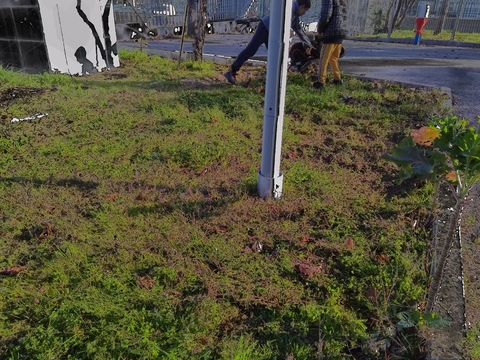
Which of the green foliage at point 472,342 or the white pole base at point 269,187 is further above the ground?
the white pole base at point 269,187

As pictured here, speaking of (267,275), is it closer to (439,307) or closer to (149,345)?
(149,345)

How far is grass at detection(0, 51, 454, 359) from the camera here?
6.26 feet

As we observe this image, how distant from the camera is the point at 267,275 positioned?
7.60 feet

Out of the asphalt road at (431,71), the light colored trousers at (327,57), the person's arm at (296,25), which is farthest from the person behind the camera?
the light colored trousers at (327,57)

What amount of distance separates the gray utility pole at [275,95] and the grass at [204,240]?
19 centimetres

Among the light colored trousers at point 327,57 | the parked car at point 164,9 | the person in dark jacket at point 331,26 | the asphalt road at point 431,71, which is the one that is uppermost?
the parked car at point 164,9

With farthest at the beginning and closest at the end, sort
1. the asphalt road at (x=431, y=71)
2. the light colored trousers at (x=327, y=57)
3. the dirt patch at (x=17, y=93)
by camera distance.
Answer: the light colored trousers at (x=327, y=57), the asphalt road at (x=431, y=71), the dirt patch at (x=17, y=93)

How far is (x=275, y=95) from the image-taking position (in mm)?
2805

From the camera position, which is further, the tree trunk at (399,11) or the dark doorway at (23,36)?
the tree trunk at (399,11)

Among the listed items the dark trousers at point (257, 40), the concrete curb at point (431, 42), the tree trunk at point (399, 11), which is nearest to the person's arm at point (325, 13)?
the dark trousers at point (257, 40)

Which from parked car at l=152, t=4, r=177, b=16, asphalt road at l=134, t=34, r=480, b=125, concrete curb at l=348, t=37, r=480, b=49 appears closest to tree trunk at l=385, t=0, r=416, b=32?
concrete curb at l=348, t=37, r=480, b=49

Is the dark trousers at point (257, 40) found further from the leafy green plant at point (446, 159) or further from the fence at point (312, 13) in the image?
the fence at point (312, 13)

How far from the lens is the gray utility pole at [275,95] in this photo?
2588 millimetres

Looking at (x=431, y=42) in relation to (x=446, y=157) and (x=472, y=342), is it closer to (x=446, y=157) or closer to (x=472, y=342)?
(x=446, y=157)
